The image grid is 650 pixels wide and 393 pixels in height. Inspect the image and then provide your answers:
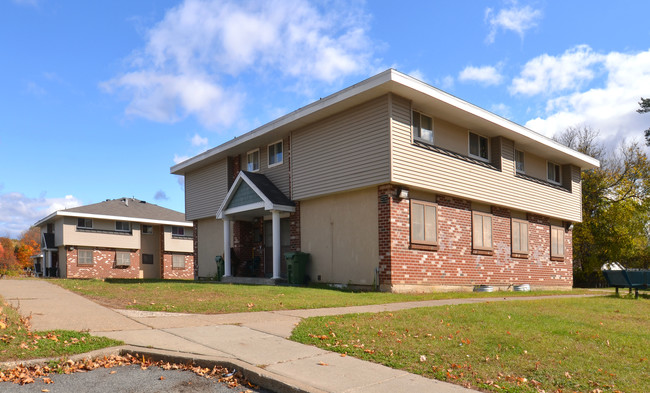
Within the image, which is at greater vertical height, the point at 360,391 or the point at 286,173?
the point at 286,173

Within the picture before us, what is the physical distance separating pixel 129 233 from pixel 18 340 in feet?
115

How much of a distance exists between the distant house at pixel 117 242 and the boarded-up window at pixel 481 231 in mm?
27844

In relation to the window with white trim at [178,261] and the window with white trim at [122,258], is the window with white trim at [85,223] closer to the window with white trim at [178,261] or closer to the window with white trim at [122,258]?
the window with white trim at [122,258]

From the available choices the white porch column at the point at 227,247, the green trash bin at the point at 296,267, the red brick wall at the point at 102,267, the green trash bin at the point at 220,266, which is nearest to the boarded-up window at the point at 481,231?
the green trash bin at the point at 296,267

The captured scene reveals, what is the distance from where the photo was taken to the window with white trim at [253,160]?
20828mm

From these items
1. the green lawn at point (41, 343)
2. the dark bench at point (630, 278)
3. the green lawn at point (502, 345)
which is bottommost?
the dark bench at point (630, 278)

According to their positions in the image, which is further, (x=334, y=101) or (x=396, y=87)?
(x=334, y=101)

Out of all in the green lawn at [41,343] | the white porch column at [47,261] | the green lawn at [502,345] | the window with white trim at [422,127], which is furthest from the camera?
the white porch column at [47,261]

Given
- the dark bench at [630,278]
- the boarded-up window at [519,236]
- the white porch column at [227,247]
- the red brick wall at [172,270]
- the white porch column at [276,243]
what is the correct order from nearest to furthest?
the dark bench at [630,278] → the white porch column at [276,243] → the boarded-up window at [519,236] → the white porch column at [227,247] → the red brick wall at [172,270]

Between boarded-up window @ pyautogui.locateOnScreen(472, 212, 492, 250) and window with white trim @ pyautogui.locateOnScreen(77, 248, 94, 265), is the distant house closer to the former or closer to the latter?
window with white trim @ pyautogui.locateOnScreen(77, 248, 94, 265)

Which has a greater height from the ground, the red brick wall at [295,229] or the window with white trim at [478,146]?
the window with white trim at [478,146]

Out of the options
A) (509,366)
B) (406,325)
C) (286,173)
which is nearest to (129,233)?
(286,173)

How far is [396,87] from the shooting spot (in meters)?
14.3

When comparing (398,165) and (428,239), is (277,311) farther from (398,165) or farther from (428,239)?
(428,239)
